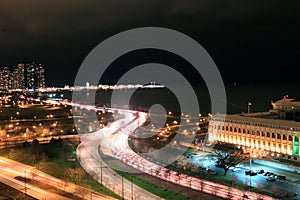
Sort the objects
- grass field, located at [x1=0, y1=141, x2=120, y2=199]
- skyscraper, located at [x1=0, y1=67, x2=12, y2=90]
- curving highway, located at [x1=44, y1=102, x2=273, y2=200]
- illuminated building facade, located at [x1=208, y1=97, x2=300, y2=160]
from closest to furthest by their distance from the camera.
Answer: curving highway, located at [x1=44, y1=102, x2=273, y2=200] < grass field, located at [x1=0, y1=141, x2=120, y2=199] < illuminated building facade, located at [x1=208, y1=97, x2=300, y2=160] < skyscraper, located at [x1=0, y1=67, x2=12, y2=90]

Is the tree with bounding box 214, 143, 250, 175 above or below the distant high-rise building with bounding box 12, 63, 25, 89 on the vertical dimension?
below

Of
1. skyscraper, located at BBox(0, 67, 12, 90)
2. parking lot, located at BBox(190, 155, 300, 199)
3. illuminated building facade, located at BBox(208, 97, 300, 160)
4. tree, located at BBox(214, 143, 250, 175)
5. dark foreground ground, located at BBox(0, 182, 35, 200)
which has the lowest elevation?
dark foreground ground, located at BBox(0, 182, 35, 200)

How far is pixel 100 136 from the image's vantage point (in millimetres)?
22172

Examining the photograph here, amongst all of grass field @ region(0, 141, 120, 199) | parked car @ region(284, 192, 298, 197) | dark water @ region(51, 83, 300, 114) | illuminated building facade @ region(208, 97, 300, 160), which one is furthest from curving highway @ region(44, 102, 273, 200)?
dark water @ region(51, 83, 300, 114)

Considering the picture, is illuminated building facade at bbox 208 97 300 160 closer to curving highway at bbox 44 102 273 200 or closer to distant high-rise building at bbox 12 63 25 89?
curving highway at bbox 44 102 273 200

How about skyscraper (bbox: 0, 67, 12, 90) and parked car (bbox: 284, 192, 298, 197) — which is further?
skyscraper (bbox: 0, 67, 12, 90)

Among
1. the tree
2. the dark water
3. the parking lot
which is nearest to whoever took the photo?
the parking lot

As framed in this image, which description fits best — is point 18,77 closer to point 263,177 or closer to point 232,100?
point 232,100

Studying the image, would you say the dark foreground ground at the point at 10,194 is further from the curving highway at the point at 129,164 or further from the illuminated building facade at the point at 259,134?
the illuminated building facade at the point at 259,134

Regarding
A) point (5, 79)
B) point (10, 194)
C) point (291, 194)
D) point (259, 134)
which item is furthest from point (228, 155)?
point (5, 79)

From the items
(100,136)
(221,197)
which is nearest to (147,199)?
(221,197)

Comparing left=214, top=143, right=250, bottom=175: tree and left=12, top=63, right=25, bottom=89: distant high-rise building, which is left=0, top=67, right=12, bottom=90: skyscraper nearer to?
left=12, top=63, right=25, bottom=89: distant high-rise building

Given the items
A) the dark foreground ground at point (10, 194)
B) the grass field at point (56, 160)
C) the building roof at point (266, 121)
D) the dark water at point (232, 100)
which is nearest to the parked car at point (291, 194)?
the building roof at point (266, 121)

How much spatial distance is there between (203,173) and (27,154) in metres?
9.54
